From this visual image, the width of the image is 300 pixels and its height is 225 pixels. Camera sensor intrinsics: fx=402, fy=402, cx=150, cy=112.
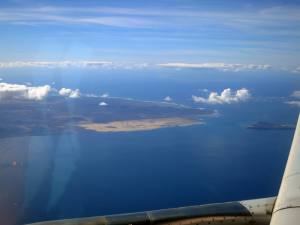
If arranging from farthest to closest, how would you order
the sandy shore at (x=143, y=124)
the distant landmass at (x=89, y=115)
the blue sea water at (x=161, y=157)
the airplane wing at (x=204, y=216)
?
1. the sandy shore at (x=143, y=124)
2. the blue sea water at (x=161, y=157)
3. the distant landmass at (x=89, y=115)
4. the airplane wing at (x=204, y=216)

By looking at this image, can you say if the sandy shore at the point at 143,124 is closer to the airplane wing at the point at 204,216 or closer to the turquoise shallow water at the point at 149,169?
the turquoise shallow water at the point at 149,169

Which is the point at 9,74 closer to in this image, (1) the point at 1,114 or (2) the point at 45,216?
(1) the point at 1,114

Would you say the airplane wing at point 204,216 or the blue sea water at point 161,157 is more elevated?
the airplane wing at point 204,216

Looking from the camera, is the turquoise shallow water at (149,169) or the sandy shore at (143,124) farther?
the sandy shore at (143,124)

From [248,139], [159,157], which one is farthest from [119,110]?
[248,139]

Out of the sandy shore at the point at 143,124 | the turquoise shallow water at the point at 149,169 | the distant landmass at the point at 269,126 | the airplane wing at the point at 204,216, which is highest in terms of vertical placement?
the airplane wing at the point at 204,216

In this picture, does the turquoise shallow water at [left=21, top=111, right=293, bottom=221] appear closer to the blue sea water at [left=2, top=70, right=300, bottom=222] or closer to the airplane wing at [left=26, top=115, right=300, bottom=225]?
the blue sea water at [left=2, top=70, right=300, bottom=222]

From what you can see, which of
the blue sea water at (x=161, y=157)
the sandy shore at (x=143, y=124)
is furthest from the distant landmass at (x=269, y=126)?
the sandy shore at (x=143, y=124)
